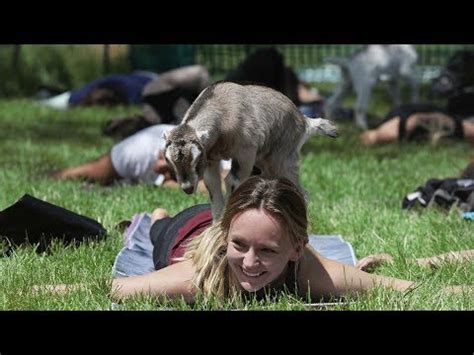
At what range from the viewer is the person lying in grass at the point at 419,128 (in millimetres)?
9742

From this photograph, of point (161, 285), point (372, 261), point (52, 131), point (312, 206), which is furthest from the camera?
point (52, 131)

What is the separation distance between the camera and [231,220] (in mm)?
3959

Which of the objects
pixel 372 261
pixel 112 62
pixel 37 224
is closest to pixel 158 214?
pixel 37 224

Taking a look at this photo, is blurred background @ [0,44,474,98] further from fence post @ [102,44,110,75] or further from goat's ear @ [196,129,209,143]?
goat's ear @ [196,129,209,143]

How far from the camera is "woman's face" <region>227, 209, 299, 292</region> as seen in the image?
385 cm

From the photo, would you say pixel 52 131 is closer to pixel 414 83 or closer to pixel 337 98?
pixel 337 98

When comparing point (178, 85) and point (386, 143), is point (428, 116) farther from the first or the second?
point (178, 85)

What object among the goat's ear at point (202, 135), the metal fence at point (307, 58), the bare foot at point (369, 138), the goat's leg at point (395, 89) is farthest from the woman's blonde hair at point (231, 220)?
the metal fence at point (307, 58)

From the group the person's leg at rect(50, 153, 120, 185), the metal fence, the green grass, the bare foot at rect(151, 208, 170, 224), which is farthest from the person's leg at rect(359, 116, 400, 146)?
the metal fence

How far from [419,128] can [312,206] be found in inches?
143

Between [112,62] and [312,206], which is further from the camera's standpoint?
[112,62]

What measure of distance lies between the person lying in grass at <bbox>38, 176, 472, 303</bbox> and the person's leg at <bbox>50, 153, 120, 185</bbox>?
10.4 ft

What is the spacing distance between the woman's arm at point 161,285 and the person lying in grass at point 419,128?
5.84m
